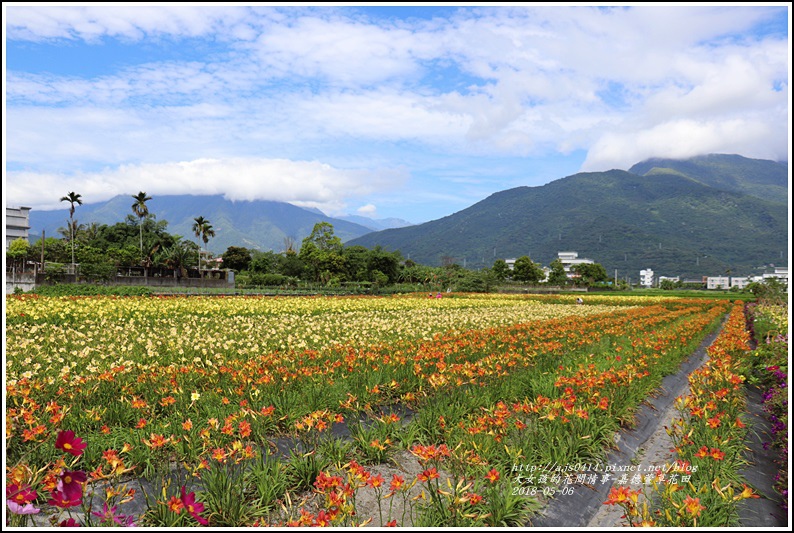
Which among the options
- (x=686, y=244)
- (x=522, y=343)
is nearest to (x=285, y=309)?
(x=522, y=343)

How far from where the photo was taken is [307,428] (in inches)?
155

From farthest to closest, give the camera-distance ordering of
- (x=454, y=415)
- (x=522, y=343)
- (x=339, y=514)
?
(x=522, y=343), (x=454, y=415), (x=339, y=514)

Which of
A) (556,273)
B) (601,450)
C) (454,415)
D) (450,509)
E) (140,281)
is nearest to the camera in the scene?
(450,509)

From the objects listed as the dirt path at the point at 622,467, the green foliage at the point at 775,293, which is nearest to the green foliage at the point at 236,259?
the green foliage at the point at 775,293

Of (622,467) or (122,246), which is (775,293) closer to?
(622,467)

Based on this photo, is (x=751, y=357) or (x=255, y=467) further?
(x=751, y=357)

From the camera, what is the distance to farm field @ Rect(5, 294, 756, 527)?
304 cm

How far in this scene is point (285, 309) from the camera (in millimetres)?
16781

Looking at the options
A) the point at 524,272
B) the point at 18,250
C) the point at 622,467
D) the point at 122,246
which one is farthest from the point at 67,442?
the point at 524,272

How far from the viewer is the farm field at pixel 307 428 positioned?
→ 9.98ft

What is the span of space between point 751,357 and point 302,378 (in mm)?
8929

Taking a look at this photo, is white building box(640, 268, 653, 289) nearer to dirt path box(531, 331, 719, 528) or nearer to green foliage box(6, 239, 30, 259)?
green foliage box(6, 239, 30, 259)

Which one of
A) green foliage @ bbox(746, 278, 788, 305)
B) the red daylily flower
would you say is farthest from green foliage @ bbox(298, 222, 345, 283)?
the red daylily flower

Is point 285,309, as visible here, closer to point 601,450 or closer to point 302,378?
point 302,378
